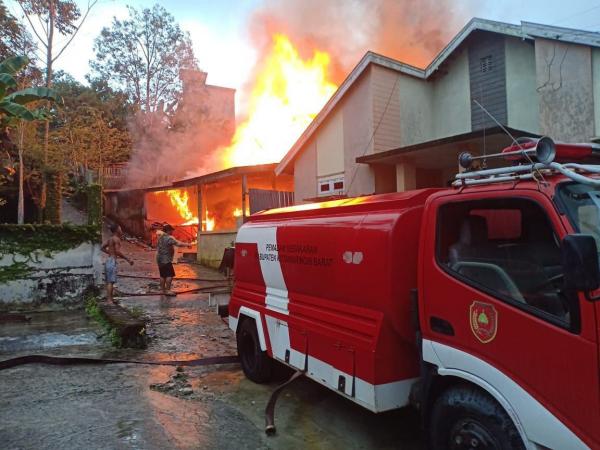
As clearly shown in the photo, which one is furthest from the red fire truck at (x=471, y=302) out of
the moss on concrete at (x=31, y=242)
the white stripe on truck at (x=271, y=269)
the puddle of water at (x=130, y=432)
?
the moss on concrete at (x=31, y=242)

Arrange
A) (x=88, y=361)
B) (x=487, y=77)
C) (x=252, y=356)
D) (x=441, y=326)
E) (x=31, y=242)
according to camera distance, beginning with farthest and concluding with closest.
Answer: (x=487, y=77) < (x=31, y=242) < (x=88, y=361) < (x=252, y=356) < (x=441, y=326)

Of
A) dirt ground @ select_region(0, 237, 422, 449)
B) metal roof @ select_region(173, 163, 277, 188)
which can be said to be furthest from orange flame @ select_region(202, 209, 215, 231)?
dirt ground @ select_region(0, 237, 422, 449)

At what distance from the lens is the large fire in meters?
19.0

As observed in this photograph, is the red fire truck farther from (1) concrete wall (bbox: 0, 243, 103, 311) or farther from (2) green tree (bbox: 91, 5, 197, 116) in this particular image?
(2) green tree (bbox: 91, 5, 197, 116)

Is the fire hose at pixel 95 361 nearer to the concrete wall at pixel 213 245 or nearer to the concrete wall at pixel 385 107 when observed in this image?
the concrete wall at pixel 385 107

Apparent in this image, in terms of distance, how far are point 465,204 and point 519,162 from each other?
448 mm

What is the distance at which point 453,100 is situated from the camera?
1319 cm

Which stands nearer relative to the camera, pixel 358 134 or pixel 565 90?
pixel 565 90

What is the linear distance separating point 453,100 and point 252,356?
10.4 metres


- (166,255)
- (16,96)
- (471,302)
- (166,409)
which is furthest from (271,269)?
(166,255)

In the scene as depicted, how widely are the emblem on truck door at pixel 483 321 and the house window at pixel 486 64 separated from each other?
10652 mm

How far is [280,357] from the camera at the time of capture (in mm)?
4883

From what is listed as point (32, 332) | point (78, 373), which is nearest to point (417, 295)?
point (78, 373)

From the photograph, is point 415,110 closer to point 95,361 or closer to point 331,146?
point 331,146
